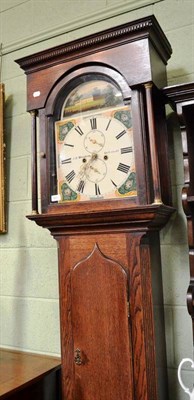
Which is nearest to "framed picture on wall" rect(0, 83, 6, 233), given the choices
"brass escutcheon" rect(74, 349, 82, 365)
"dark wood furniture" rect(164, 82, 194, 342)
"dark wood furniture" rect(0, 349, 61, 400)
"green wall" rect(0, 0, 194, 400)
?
"green wall" rect(0, 0, 194, 400)

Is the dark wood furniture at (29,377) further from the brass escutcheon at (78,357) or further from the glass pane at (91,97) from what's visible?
the glass pane at (91,97)

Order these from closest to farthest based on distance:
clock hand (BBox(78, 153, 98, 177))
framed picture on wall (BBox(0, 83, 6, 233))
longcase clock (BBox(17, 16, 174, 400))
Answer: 1. longcase clock (BBox(17, 16, 174, 400))
2. clock hand (BBox(78, 153, 98, 177))
3. framed picture on wall (BBox(0, 83, 6, 233))

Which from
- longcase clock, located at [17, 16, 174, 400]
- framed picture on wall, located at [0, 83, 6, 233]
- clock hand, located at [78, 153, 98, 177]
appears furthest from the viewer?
framed picture on wall, located at [0, 83, 6, 233]

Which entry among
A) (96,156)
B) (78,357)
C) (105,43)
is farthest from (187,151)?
(78,357)

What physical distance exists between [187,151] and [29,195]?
0.73 metres

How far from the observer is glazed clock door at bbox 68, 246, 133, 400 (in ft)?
3.31

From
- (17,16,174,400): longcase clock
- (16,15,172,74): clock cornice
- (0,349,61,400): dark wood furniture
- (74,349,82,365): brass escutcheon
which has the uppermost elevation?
(16,15,172,74): clock cornice

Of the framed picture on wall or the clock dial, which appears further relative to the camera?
the framed picture on wall

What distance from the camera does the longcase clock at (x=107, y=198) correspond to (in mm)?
1005

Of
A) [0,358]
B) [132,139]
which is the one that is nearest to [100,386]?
[0,358]

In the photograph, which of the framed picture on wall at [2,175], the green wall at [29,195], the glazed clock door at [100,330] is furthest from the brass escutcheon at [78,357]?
the framed picture on wall at [2,175]

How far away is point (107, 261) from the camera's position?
1.05m

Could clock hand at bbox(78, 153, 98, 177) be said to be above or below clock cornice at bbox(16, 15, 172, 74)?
below

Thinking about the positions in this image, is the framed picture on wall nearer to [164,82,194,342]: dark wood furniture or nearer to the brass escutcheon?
the brass escutcheon
